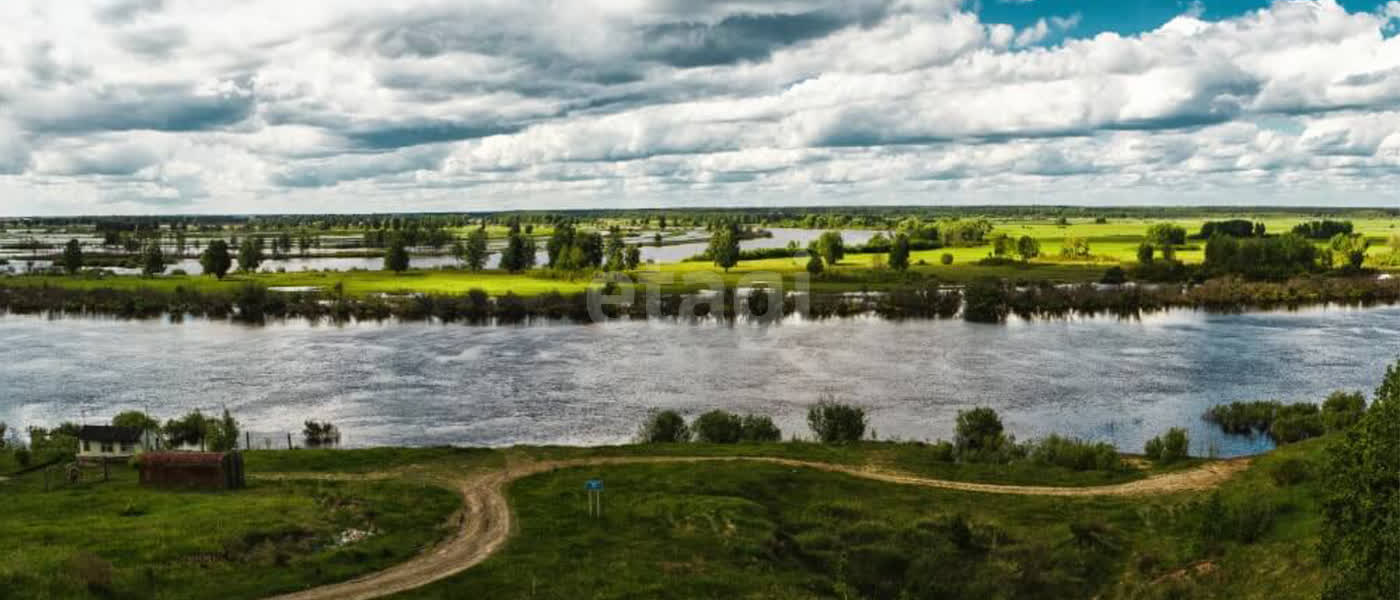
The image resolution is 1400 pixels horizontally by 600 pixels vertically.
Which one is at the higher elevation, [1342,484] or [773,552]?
[1342,484]

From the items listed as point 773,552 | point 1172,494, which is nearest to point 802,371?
point 1172,494

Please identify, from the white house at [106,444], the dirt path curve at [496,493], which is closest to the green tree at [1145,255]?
the dirt path curve at [496,493]

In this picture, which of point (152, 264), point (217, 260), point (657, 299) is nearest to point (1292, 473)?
point (657, 299)

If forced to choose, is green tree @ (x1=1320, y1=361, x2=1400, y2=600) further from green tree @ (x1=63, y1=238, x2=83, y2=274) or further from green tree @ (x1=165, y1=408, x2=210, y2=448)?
green tree @ (x1=63, y1=238, x2=83, y2=274)

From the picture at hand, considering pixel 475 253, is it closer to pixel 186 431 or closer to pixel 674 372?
pixel 674 372

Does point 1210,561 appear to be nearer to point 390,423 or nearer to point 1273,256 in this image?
point 390,423

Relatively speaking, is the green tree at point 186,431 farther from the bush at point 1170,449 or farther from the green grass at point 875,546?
the bush at point 1170,449
